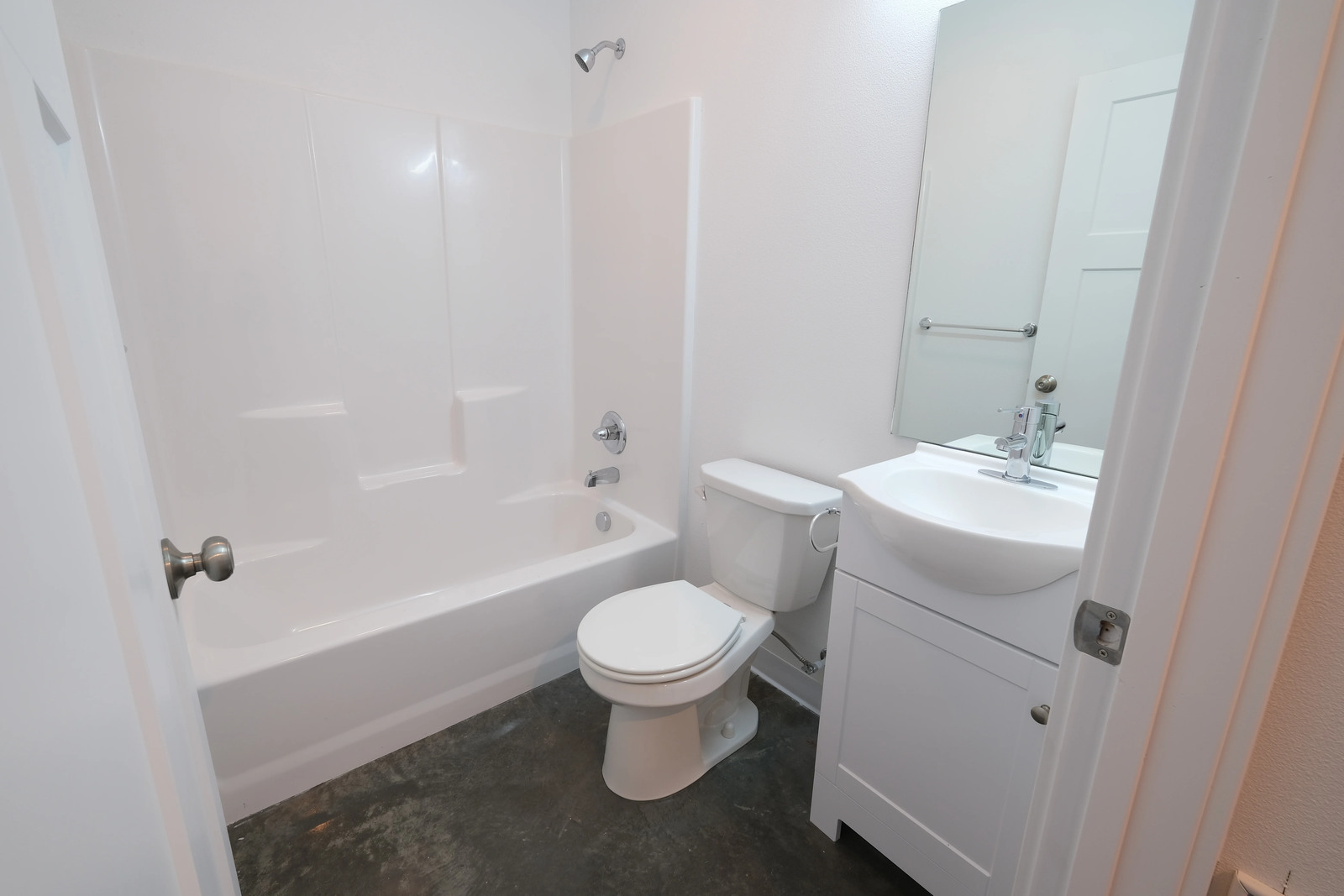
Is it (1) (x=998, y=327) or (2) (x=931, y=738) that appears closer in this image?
(2) (x=931, y=738)

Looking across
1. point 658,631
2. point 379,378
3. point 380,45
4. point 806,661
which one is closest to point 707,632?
point 658,631

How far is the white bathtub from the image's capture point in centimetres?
137

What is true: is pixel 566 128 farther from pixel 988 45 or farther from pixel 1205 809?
pixel 1205 809

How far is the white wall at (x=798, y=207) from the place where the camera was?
1.36 m

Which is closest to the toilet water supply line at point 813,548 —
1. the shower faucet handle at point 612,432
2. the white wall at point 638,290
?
the white wall at point 638,290

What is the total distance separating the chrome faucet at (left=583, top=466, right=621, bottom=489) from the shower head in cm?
139

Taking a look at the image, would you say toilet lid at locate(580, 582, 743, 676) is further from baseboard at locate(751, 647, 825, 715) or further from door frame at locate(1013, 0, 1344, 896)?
door frame at locate(1013, 0, 1344, 896)

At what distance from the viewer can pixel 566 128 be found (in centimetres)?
228

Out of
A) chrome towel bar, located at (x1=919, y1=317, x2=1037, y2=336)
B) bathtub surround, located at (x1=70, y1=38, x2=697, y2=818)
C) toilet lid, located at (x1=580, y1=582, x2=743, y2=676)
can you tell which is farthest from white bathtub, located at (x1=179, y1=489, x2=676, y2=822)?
chrome towel bar, located at (x1=919, y1=317, x2=1037, y2=336)

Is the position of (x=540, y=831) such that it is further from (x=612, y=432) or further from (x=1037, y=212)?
(x=1037, y=212)

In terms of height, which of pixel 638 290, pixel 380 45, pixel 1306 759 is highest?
pixel 380 45

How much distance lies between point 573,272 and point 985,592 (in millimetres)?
1935

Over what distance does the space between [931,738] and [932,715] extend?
5cm

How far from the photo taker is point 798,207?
1549 millimetres
